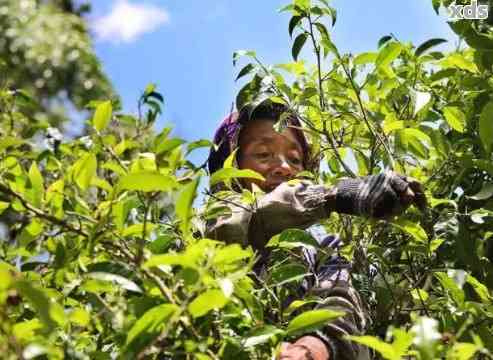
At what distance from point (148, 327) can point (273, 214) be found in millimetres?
470

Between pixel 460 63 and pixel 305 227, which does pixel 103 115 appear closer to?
pixel 305 227

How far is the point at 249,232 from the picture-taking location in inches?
44.6

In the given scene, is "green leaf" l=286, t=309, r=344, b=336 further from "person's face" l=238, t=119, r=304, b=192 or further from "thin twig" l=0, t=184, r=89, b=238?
"person's face" l=238, t=119, r=304, b=192

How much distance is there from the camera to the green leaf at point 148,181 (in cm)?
68

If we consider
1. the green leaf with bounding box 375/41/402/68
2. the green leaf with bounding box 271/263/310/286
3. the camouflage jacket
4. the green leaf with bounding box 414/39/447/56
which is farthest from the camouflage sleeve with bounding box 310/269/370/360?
Result: the green leaf with bounding box 414/39/447/56

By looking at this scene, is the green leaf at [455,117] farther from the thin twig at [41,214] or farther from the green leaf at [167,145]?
the thin twig at [41,214]

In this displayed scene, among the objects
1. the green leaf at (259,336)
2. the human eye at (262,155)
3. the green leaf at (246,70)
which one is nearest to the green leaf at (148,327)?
the green leaf at (259,336)

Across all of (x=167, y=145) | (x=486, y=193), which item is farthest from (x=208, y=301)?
(x=486, y=193)

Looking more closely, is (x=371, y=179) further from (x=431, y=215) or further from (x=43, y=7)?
(x=43, y=7)

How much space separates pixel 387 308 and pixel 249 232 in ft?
0.75

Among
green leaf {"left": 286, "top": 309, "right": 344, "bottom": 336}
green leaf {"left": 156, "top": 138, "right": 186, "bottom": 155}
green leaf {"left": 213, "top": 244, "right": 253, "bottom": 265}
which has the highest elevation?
green leaf {"left": 156, "top": 138, "right": 186, "bottom": 155}

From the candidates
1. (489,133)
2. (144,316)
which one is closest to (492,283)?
(489,133)

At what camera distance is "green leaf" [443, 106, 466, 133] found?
1.20m

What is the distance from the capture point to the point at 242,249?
1.03 meters
